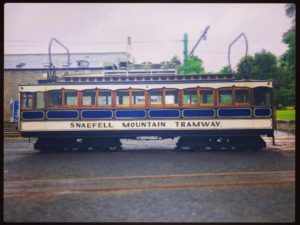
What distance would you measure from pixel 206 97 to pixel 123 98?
153 inches

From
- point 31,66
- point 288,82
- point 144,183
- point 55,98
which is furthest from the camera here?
point 31,66

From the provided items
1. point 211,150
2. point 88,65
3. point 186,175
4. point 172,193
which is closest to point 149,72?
point 211,150

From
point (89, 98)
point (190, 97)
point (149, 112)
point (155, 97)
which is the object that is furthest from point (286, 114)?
point (89, 98)

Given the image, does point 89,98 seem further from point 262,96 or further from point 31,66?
point 31,66

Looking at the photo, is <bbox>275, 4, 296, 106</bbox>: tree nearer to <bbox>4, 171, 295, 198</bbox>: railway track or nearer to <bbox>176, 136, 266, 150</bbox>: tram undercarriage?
<bbox>176, 136, 266, 150</bbox>: tram undercarriage

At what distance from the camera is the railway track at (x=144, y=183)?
24.9ft

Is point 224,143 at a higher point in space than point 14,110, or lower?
lower

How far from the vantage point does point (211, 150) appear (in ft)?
42.9

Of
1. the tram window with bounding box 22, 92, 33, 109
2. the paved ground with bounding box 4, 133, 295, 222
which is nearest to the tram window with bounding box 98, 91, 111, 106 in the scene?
the paved ground with bounding box 4, 133, 295, 222

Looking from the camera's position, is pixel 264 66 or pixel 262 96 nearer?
pixel 262 96

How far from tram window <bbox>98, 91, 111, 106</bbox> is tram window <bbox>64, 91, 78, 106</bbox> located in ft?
3.74

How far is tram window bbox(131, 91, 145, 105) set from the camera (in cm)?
1304

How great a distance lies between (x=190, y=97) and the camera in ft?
42.9

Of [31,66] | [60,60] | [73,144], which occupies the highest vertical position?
[60,60]
